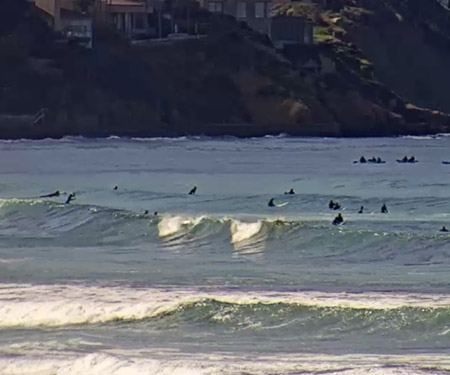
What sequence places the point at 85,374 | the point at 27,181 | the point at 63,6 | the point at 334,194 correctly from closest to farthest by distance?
the point at 85,374 < the point at 334,194 < the point at 27,181 < the point at 63,6

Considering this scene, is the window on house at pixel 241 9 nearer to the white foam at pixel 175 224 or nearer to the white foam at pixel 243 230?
the white foam at pixel 175 224

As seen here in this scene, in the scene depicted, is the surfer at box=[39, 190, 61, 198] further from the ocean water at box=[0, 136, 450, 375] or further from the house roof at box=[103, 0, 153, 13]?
the house roof at box=[103, 0, 153, 13]

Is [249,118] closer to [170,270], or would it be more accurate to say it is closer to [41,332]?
[170,270]

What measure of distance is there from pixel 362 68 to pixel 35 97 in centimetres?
2932

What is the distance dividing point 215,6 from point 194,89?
11.5m

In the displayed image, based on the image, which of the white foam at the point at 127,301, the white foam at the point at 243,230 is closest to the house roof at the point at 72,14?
the white foam at the point at 243,230

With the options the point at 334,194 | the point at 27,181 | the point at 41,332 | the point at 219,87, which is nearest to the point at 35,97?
the point at 219,87

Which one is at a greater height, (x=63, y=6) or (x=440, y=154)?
(x=63, y=6)

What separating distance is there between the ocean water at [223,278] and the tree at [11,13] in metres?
48.3

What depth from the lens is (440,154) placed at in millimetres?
81875

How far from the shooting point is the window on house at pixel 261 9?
118444 mm

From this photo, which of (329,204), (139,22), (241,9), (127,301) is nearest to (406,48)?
(241,9)

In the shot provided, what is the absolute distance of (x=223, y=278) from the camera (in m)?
28.0

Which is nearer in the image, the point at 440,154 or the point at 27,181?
the point at 27,181
